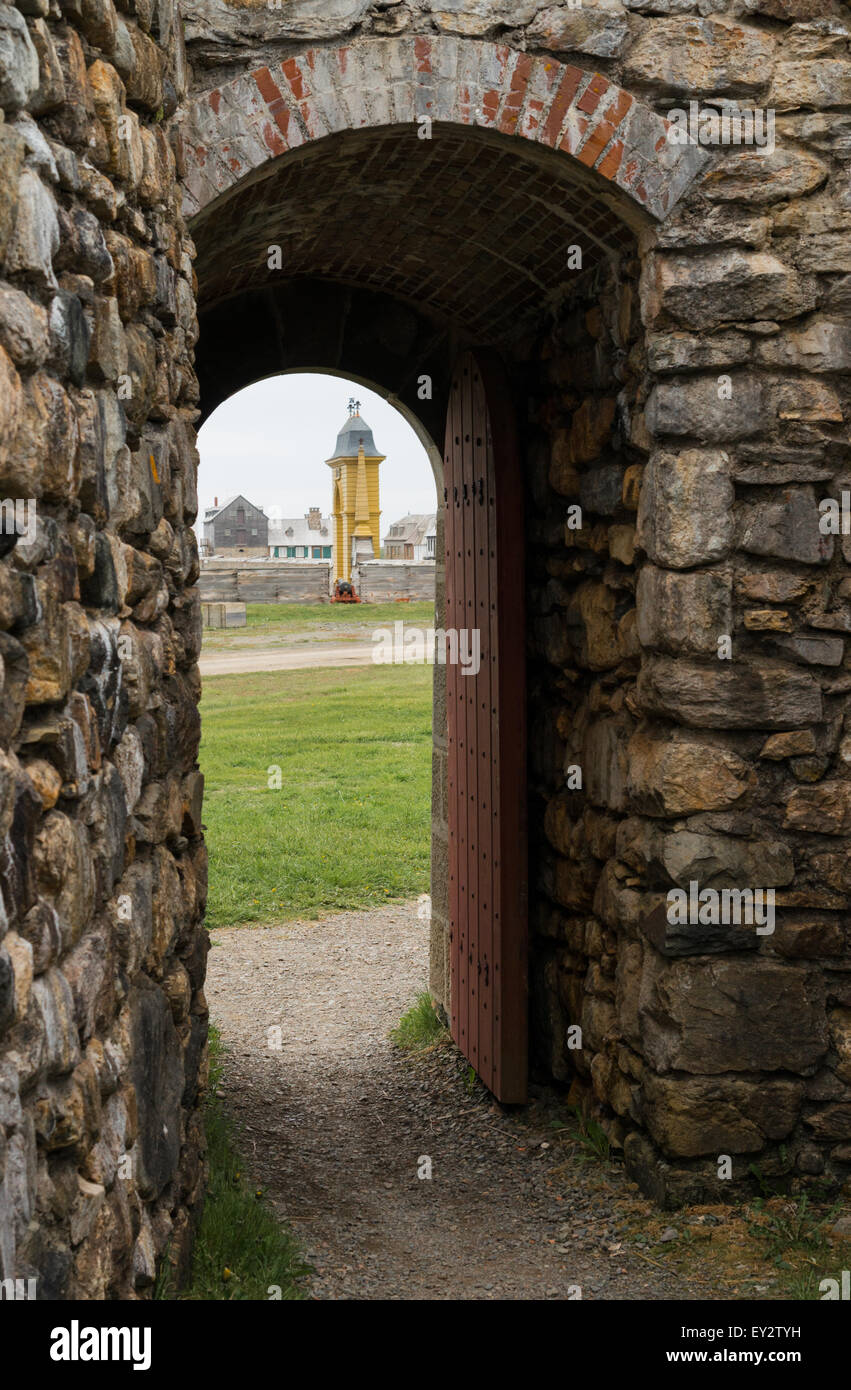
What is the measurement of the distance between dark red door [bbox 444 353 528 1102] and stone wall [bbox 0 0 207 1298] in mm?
1802

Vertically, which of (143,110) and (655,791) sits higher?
(143,110)

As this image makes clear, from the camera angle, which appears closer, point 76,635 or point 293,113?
point 76,635

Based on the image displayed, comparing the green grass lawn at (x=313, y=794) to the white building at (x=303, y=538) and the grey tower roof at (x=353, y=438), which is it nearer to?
the grey tower roof at (x=353, y=438)

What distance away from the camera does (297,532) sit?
54.0 meters

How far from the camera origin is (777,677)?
3.65 meters

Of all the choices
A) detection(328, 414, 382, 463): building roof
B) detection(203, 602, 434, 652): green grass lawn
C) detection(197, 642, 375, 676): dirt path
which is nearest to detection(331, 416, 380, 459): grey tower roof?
detection(328, 414, 382, 463): building roof

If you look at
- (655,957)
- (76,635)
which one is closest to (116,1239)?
(76,635)

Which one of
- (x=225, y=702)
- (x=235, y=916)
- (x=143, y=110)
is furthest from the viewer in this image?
(x=225, y=702)

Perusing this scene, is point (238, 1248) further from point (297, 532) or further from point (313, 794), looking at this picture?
point (297, 532)

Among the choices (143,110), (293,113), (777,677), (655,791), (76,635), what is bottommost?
(655,791)

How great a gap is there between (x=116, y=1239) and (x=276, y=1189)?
86.0 inches

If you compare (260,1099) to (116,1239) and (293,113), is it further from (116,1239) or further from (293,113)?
(293,113)

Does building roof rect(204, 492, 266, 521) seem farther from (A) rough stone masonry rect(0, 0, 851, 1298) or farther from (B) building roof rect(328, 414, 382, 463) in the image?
(A) rough stone masonry rect(0, 0, 851, 1298)

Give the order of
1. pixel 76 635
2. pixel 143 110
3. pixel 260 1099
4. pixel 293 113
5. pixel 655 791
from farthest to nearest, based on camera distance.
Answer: pixel 260 1099, pixel 655 791, pixel 293 113, pixel 143 110, pixel 76 635
